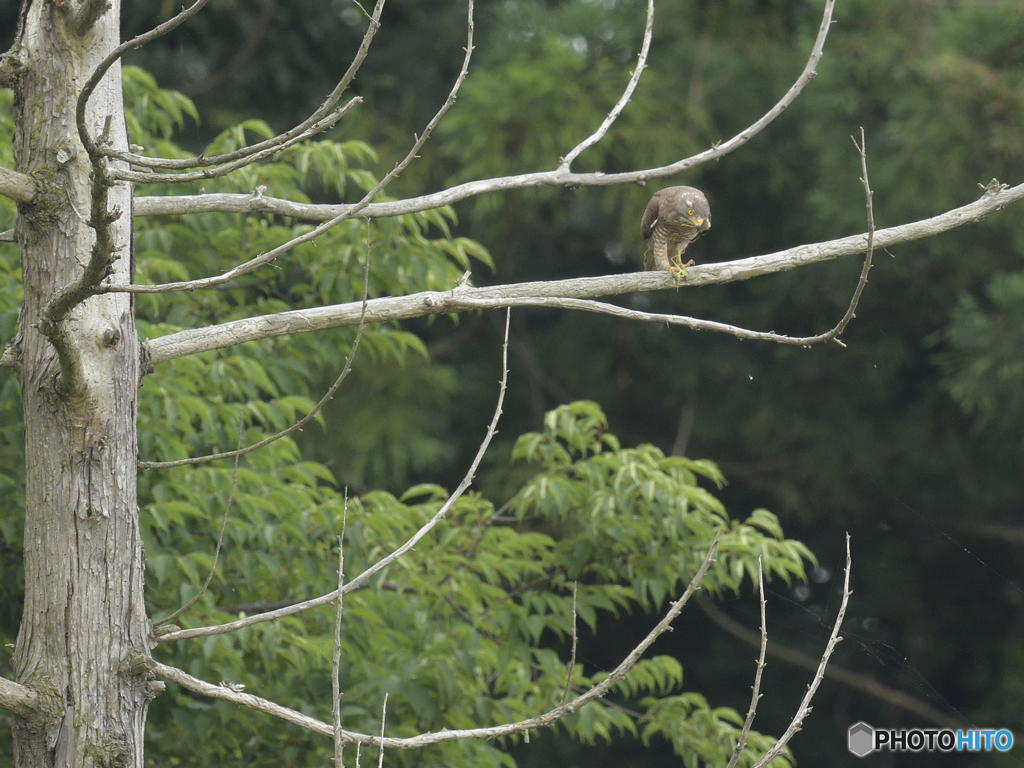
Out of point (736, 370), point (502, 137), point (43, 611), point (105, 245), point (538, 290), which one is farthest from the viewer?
point (736, 370)

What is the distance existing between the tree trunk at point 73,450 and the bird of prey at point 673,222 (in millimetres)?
1400

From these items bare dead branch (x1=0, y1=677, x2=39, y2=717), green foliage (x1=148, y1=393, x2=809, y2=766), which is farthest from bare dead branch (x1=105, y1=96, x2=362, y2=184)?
green foliage (x1=148, y1=393, x2=809, y2=766)

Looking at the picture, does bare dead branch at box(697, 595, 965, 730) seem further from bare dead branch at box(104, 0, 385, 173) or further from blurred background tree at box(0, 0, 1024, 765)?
bare dead branch at box(104, 0, 385, 173)

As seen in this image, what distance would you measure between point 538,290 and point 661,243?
45.7 inches

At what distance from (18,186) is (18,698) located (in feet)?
2.31

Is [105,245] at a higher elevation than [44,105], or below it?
below

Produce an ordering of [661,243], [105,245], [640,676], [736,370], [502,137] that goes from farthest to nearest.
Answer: [736,370] → [502,137] → [640,676] → [661,243] → [105,245]

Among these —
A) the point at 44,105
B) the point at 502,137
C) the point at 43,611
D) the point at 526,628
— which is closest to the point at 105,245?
the point at 44,105

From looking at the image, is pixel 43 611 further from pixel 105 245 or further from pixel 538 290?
pixel 538 290

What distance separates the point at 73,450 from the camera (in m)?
1.54

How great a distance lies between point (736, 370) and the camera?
6688mm

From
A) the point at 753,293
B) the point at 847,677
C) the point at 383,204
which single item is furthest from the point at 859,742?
the point at 383,204

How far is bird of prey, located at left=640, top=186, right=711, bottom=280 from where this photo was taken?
2.65 m

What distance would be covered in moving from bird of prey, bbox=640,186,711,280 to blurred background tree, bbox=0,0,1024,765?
2.95 m
